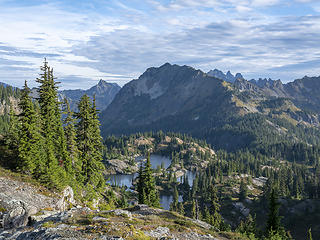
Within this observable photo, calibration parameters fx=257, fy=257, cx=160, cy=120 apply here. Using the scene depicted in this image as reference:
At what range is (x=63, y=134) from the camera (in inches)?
1973

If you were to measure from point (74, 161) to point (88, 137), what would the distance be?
6.32m

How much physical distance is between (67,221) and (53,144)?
86.7 ft

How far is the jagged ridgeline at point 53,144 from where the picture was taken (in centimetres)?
4344

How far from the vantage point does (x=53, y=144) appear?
49781 mm

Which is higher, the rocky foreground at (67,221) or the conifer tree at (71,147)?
the conifer tree at (71,147)

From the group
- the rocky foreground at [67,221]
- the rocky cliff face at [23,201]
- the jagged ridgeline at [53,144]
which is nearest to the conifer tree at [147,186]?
the jagged ridgeline at [53,144]

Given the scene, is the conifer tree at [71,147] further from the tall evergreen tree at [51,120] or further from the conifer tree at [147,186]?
the conifer tree at [147,186]

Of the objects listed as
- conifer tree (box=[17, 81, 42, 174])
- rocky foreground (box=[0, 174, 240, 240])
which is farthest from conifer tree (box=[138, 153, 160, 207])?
conifer tree (box=[17, 81, 42, 174])

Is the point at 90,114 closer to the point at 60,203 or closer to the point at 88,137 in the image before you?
the point at 88,137

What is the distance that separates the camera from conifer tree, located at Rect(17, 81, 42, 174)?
43.1 meters

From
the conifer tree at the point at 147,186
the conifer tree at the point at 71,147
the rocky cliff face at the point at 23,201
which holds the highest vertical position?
the conifer tree at the point at 71,147

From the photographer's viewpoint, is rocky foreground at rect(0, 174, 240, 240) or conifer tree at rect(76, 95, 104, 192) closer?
rocky foreground at rect(0, 174, 240, 240)

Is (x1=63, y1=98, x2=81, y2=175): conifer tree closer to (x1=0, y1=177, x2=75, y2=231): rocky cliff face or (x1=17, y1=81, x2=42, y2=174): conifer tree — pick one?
(x1=0, y1=177, x2=75, y2=231): rocky cliff face

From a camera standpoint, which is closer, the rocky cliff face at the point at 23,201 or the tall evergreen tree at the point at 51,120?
the rocky cliff face at the point at 23,201
